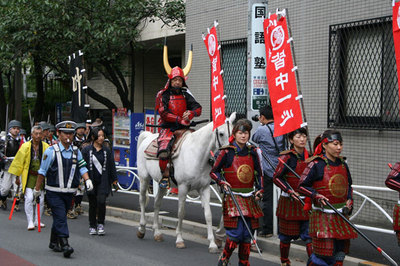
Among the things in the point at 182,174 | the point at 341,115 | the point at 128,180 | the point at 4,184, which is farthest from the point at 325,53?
the point at 4,184

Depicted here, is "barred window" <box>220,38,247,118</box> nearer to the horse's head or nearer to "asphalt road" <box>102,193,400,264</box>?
"asphalt road" <box>102,193,400,264</box>

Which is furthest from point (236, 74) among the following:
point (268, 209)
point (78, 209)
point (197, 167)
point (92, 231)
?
point (92, 231)

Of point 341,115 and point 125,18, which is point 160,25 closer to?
point 125,18

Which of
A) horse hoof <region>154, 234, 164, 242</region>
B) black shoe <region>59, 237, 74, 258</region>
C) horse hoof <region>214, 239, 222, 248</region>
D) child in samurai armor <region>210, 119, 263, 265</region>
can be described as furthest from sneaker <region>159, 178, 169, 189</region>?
child in samurai armor <region>210, 119, 263, 265</region>

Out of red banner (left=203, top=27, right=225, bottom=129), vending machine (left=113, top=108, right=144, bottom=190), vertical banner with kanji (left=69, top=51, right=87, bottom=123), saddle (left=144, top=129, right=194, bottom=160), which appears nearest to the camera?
red banner (left=203, top=27, right=225, bottom=129)

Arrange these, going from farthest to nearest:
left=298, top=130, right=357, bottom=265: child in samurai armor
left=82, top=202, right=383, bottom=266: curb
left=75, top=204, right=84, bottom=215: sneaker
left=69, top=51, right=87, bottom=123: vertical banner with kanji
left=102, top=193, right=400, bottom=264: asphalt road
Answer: left=69, top=51, right=87, bottom=123: vertical banner with kanji, left=75, top=204, right=84, bottom=215: sneaker, left=102, top=193, right=400, bottom=264: asphalt road, left=82, top=202, right=383, bottom=266: curb, left=298, top=130, right=357, bottom=265: child in samurai armor

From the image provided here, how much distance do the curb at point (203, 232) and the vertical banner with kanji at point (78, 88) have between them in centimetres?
220

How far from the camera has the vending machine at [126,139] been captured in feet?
49.4

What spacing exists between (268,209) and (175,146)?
189 cm

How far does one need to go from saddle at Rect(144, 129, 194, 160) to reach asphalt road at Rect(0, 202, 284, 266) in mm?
1522

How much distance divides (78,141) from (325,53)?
573 centimetres

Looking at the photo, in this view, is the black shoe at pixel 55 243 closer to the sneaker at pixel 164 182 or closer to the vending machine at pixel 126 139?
the sneaker at pixel 164 182

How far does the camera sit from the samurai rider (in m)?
9.34

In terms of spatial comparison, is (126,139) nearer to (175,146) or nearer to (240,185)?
(175,146)
